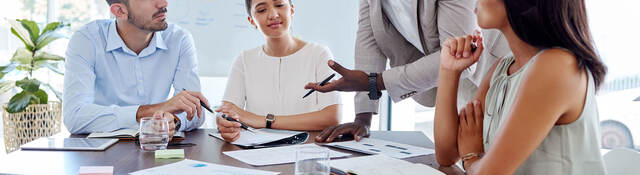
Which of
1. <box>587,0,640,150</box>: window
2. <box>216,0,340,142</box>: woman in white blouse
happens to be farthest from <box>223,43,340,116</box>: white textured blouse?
<box>587,0,640,150</box>: window

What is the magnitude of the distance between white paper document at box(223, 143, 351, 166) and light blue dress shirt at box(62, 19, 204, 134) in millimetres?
626

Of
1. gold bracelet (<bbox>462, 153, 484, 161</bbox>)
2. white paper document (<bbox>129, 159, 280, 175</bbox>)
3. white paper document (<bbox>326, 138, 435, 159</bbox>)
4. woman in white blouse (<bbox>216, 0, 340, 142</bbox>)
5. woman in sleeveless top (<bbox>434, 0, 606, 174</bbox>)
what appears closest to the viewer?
woman in sleeveless top (<bbox>434, 0, 606, 174</bbox>)

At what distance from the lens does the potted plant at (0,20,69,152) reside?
3953 millimetres

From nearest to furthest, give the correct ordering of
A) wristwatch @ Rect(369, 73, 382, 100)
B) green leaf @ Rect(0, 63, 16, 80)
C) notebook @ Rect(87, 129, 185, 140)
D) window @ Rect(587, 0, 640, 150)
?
notebook @ Rect(87, 129, 185, 140) → wristwatch @ Rect(369, 73, 382, 100) → green leaf @ Rect(0, 63, 16, 80) → window @ Rect(587, 0, 640, 150)

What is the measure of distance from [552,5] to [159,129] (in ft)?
3.76

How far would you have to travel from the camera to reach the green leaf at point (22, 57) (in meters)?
4.00

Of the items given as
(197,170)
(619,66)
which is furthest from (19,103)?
(619,66)

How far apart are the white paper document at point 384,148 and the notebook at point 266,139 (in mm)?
146

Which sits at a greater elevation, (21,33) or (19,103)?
(21,33)

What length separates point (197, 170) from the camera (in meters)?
1.34

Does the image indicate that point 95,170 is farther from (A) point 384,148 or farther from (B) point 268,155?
(A) point 384,148

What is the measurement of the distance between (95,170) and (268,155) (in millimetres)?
472

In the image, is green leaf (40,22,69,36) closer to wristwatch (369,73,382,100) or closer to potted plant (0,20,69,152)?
potted plant (0,20,69,152)

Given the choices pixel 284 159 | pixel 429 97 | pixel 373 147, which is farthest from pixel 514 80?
pixel 429 97
